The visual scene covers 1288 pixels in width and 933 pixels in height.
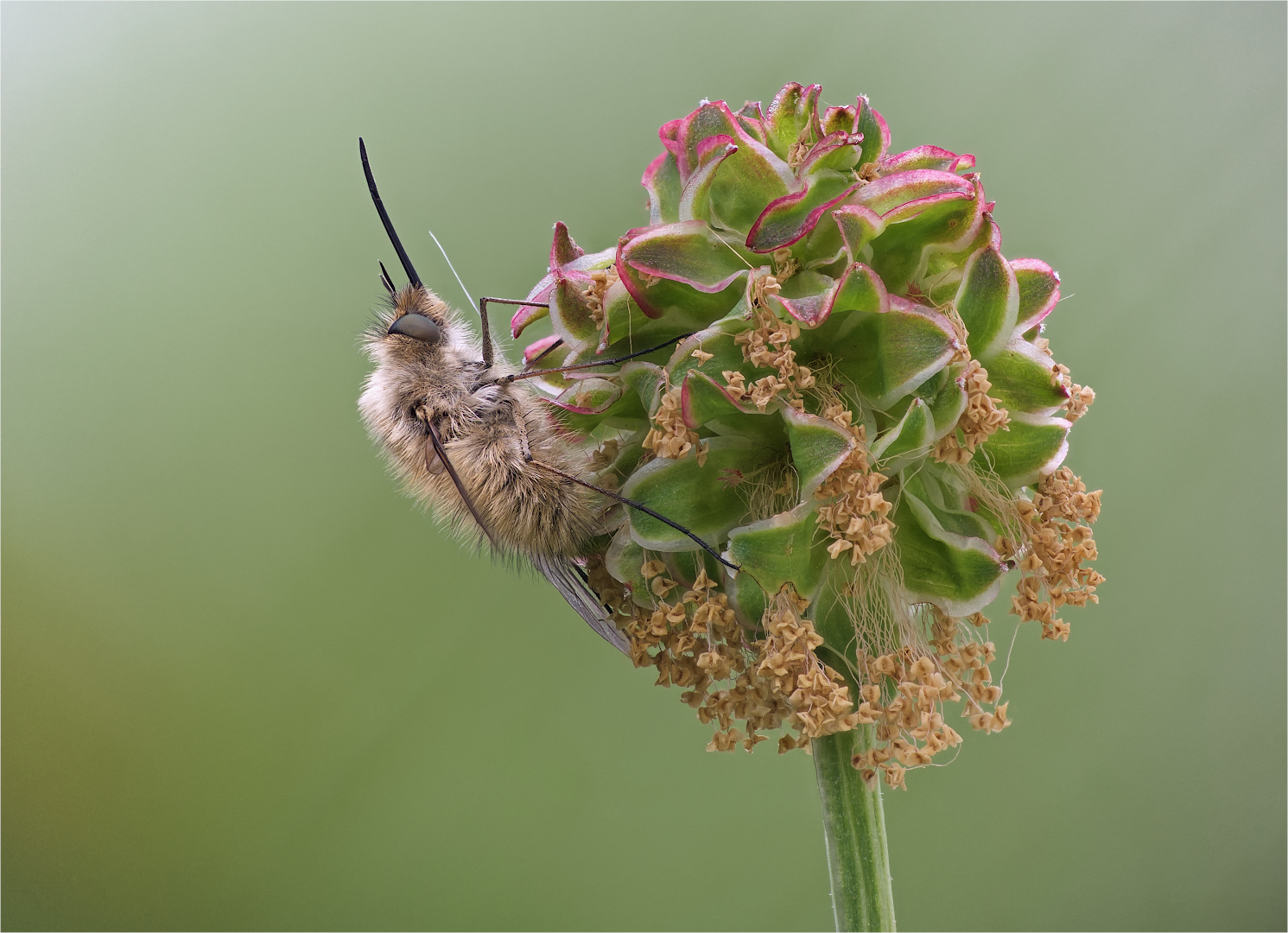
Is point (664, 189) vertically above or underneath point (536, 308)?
above

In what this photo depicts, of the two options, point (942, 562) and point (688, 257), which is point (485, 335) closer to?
point (688, 257)

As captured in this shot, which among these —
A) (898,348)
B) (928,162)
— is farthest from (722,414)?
(928,162)

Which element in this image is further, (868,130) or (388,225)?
(388,225)

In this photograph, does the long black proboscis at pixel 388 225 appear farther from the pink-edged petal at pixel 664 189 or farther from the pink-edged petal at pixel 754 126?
the pink-edged petal at pixel 754 126

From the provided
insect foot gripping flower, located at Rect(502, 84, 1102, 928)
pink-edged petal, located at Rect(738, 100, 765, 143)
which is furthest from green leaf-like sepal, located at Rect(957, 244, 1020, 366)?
pink-edged petal, located at Rect(738, 100, 765, 143)

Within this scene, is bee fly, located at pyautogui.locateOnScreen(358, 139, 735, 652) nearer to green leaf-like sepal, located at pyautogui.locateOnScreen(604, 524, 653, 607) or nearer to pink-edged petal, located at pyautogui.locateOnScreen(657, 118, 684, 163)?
green leaf-like sepal, located at pyautogui.locateOnScreen(604, 524, 653, 607)

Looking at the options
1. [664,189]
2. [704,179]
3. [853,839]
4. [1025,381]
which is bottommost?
[853,839]

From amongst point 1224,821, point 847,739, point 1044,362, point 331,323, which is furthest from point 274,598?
point 1224,821

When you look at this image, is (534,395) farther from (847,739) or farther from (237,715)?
(237,715)
